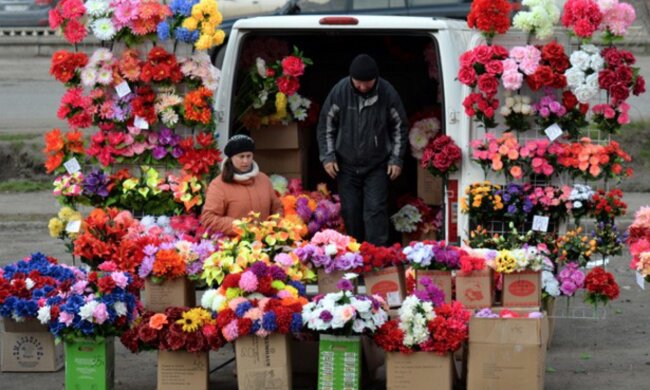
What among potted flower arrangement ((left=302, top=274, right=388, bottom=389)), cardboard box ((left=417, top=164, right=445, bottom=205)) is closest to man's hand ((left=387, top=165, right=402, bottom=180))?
cardboard box ((left=417, top=164, right=445, bottom=205))

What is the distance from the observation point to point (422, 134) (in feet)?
32.5

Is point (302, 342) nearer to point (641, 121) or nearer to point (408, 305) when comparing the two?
point (408, 305)

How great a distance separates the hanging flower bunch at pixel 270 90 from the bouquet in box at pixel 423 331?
2569 mm

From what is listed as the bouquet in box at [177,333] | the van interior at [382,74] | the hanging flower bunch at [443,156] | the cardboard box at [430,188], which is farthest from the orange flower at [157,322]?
the cardboard box at [430,188]

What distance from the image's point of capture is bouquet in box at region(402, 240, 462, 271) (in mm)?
7883

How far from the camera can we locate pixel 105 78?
8.84 meters

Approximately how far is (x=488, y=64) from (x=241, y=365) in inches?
96.5

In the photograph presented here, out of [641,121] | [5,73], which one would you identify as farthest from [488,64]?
[5,73]

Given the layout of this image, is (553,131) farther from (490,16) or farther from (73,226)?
(73,226)

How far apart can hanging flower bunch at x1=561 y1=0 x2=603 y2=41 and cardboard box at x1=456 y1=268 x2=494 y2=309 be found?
5.48 feet

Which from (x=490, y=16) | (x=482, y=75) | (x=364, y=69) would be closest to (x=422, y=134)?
(x=364, y=69)

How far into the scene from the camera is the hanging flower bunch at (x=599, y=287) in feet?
27.5

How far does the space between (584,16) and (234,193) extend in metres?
2.39

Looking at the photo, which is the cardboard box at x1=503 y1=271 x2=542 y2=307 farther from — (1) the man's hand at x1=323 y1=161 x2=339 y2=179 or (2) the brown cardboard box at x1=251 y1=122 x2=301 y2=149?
(2) the brown cardboard box at x1=251 y1=122 x2=301 y2=149
